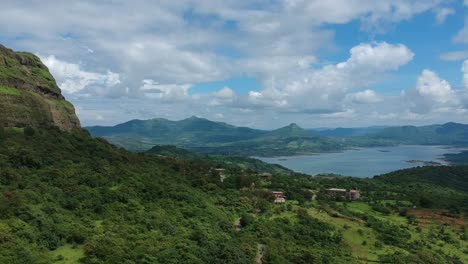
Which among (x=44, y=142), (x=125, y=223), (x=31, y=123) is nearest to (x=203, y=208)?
(x=125, y=223)

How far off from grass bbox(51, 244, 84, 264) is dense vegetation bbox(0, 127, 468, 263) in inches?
3.2

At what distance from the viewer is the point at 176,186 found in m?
59.6

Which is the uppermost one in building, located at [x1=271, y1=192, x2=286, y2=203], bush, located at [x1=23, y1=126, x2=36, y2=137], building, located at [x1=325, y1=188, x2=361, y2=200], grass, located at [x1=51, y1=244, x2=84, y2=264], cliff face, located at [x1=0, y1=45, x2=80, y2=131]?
cliff face, located at [x1=0, y1=45, x2=80, y2=131]

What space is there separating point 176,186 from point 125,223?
17.0m

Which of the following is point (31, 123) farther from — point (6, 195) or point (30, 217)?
point (30, 217)

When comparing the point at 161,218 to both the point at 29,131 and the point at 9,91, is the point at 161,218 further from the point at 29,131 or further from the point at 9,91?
the point at 9,91

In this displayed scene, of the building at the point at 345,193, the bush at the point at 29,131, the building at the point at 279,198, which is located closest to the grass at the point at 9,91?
the bush at the point at 29,131

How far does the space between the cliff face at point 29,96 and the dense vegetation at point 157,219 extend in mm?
2994

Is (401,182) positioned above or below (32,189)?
below

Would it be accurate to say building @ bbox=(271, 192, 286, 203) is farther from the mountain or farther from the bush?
the bush

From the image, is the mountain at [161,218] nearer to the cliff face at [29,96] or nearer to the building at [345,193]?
the cliff face at [29,96]

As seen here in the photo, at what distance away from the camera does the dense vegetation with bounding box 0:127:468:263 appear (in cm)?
3591

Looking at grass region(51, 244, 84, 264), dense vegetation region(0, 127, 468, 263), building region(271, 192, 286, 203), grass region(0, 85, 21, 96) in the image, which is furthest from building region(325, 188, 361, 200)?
grass region(51, 244, 84, 264)

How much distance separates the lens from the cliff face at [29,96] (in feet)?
Answer: 225
